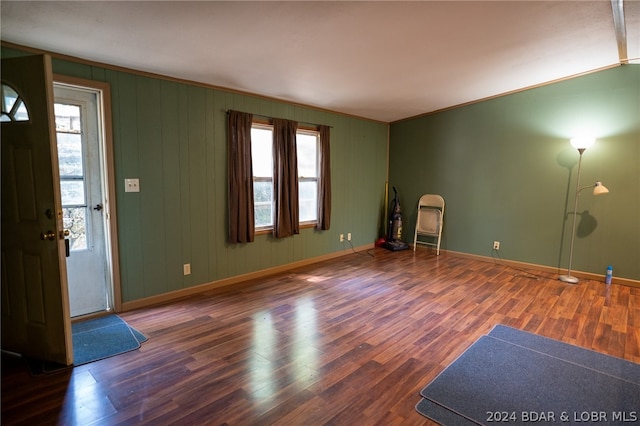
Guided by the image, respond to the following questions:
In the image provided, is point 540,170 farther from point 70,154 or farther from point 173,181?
point 70,154

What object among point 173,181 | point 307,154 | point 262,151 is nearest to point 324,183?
point 307,154

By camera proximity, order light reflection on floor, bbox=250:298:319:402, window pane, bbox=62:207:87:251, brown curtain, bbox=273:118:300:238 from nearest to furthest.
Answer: light reflection on floor, bbox=250:298:319:402
window pane, bbox=62:207:87:251
brown curtain, bbox=273:118:300:238

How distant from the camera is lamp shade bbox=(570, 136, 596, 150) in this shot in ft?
12.5

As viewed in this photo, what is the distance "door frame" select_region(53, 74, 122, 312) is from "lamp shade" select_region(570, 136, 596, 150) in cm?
511

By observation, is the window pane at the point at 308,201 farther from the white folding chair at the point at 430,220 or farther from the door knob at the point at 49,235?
the door knob at the point at 49,235

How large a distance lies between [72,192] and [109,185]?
30 centimetres

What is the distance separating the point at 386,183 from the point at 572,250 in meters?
3.05

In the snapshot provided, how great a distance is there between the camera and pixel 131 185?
10.2 ft

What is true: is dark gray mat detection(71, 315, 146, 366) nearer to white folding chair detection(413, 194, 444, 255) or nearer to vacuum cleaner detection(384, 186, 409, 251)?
vacuum cleaner detection(384, 186, 409, 251)

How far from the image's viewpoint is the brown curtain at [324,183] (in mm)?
4891

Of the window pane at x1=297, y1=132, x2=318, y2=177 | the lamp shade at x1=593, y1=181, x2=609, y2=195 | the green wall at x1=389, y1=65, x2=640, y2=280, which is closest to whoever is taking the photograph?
the lamp shade at x1=593, y1=181, x2=609, y2=195

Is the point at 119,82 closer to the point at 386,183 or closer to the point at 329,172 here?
the point at 329,172

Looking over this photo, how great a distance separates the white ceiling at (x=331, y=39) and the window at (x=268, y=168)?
0.60 m

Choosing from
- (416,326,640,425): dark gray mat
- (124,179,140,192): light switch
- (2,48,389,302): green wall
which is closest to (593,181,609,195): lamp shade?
(416,326,640,425): dark gray mat
